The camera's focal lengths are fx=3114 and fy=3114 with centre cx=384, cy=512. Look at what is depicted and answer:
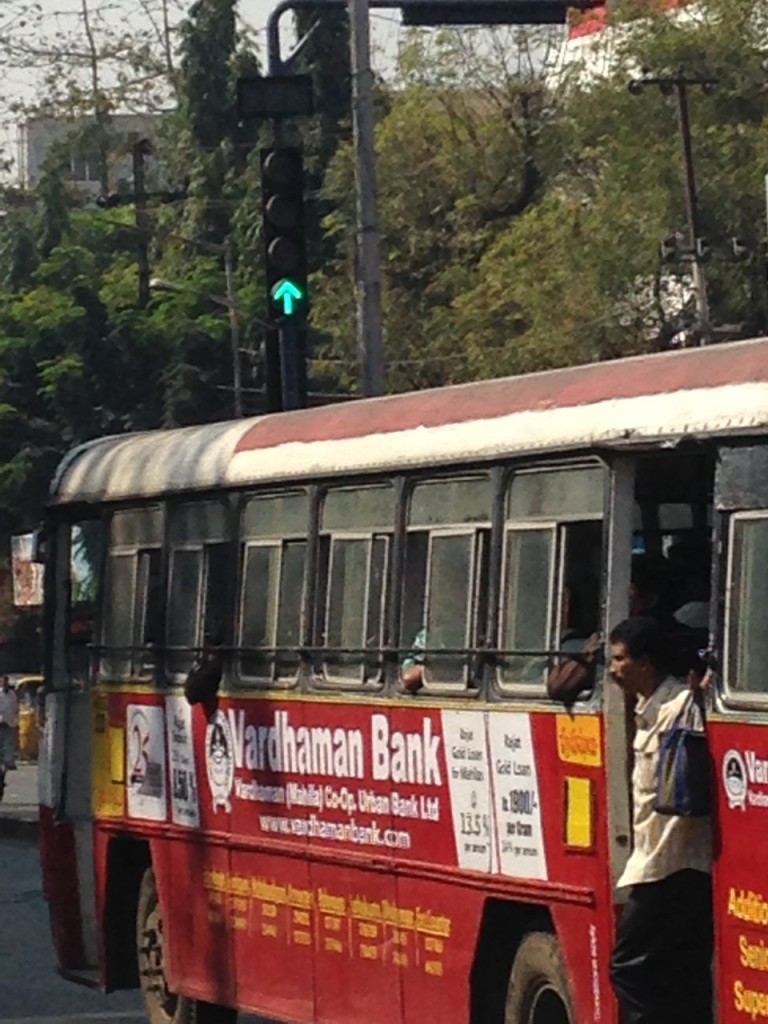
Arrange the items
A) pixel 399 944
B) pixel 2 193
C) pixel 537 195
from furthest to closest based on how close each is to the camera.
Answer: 1. pixel 2 193
2. pixel 537 195
3. pixel 399 944

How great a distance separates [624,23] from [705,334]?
32.6 feet

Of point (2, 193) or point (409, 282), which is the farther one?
point (2, 193)

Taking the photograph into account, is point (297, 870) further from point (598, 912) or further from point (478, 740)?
point (598, 912)

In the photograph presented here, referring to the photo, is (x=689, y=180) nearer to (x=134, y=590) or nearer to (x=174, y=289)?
(x=174, y=289)

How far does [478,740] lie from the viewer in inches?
382

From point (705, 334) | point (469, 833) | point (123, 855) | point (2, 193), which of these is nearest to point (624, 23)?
point (705, 334)

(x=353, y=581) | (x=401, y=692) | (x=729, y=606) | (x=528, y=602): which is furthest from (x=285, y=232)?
(x=729, y=606)

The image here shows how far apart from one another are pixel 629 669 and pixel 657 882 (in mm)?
580

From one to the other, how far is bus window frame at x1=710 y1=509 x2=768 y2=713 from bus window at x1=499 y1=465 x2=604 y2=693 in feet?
2.54

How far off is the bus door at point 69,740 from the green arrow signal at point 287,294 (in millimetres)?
4467

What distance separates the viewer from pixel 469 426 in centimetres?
998

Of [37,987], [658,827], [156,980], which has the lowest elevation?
[37,987]

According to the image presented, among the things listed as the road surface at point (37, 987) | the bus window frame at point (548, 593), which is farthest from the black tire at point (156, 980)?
the bus window frame at point (548, 593)

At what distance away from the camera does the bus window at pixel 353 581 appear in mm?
10578
